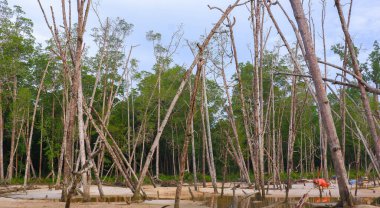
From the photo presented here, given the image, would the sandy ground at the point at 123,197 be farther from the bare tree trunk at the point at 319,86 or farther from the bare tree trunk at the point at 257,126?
the bare tree trunk at the point at 319,86

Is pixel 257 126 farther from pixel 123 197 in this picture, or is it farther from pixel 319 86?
pixel 319 86

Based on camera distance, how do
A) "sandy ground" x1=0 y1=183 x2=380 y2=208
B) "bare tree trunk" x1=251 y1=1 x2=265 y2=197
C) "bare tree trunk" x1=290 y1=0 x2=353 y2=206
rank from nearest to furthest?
"bare tree trunk" x1=290 y1=0 x2=353 y2=206 → "sandy ground" x1=0 y1=183 x2=380 y2=208 → "bare tree trunk" x1=251 y1=1 x2=265 y2=197

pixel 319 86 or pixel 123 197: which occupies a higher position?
pixel 319 86

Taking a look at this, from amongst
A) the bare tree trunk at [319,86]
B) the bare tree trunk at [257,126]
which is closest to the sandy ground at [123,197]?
the bare tree trunk at [257,126]

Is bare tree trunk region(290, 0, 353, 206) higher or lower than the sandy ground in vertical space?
higher

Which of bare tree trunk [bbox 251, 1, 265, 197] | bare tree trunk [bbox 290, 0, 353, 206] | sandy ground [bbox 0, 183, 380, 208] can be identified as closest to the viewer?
bare tree trunk [bbox 290, 0, 353, 206]

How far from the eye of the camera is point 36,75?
95.5 ft

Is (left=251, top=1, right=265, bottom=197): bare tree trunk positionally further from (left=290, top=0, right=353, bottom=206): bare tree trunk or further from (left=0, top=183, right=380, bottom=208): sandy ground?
(left=290, top=0, right=353, bottom=206): bare tree trunk

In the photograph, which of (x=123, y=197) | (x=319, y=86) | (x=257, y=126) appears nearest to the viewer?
(x=319, y=86)

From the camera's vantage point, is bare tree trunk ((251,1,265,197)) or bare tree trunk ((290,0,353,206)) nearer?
bare tree trunk ((290,0,353,206))

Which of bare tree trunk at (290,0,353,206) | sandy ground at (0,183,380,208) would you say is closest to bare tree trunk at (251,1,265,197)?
sandy ground at (0,183,380,208)

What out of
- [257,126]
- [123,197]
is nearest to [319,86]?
[257,126]

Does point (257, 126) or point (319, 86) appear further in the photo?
point (257, 126)

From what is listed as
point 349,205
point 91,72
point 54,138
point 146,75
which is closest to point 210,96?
point 146,75
